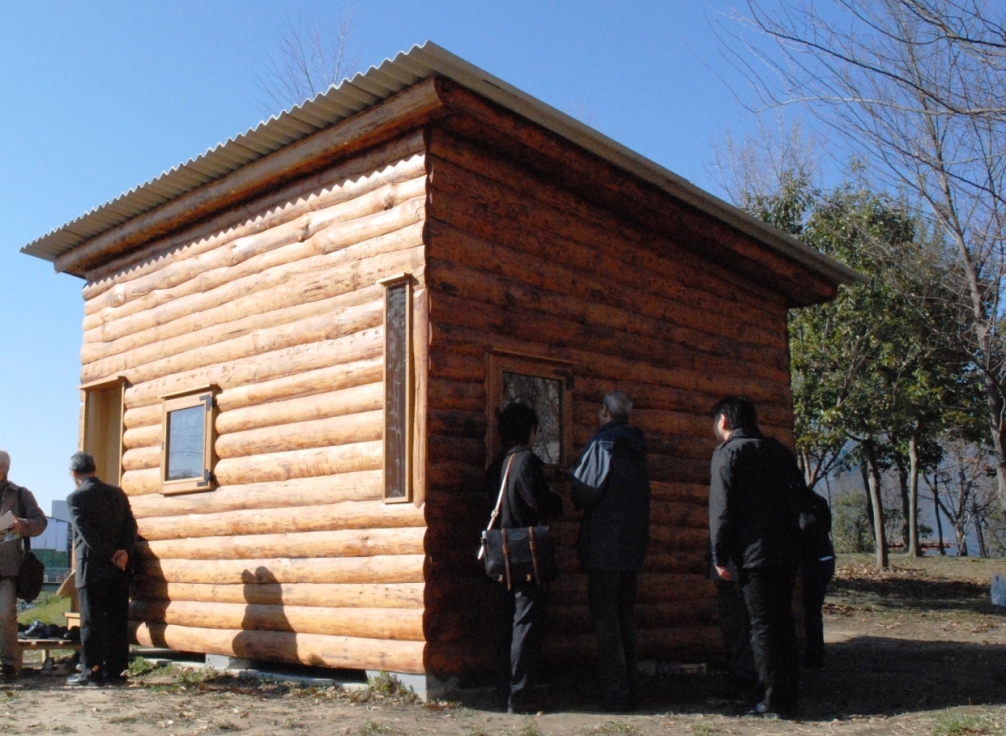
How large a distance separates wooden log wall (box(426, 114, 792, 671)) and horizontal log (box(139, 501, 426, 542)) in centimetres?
40

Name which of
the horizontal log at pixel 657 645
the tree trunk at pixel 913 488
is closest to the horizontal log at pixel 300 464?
the horizontal log at pixel 657 645

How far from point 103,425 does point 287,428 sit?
4.29 m

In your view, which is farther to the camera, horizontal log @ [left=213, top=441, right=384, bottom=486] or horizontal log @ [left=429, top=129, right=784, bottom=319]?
horizontal log @ [left=429, top=129, right=784, bottom=319]

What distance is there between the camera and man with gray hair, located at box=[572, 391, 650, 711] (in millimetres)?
6492

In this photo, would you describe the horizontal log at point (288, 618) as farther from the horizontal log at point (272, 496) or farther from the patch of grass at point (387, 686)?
the horizontal log at point (272, 496)

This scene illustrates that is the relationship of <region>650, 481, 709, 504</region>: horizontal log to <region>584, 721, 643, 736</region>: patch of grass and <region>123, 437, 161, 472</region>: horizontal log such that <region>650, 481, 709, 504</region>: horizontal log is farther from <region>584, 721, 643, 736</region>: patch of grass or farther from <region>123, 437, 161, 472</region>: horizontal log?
<region>123, 437, 161, 472</region>: horizontal log

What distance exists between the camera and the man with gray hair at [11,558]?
8.11m

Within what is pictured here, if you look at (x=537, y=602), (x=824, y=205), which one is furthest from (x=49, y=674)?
(x=824, y=205)

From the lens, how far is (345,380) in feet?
24.6

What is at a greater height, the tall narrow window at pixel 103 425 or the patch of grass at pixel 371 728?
the tall narrow window at pixel 103 425

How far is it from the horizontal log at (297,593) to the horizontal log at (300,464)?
848 millimetres

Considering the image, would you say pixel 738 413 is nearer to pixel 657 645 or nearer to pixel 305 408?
pixel 657 645

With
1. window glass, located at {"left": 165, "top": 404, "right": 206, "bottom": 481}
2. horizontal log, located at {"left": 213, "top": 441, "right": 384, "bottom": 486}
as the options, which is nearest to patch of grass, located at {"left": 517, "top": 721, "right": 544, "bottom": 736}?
horizontal log, located at {"left": 213, "top": 441, "right": 384, "bottom": 486}

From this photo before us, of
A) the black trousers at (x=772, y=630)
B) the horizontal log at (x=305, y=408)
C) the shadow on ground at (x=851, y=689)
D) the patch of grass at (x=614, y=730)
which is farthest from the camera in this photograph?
the horizontal log at (x=305, y=408)
